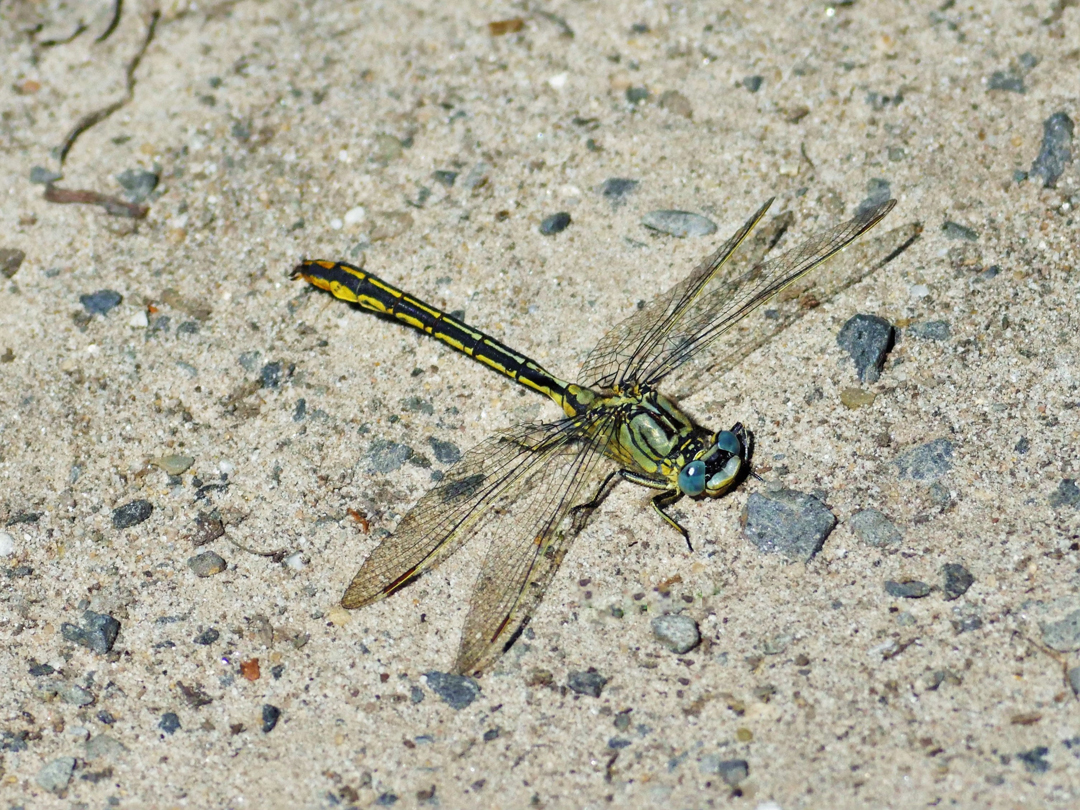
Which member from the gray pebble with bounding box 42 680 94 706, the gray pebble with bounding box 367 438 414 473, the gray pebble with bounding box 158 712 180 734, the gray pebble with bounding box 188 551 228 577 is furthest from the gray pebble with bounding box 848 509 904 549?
the gray pebble with bounding box 42 680 94 706

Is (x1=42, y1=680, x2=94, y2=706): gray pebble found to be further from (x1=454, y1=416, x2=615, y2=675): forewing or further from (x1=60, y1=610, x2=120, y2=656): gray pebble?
(x1=454, y1=416, x2=615, y2=675): forewing

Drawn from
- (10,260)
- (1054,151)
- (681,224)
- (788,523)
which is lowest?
(10,260)

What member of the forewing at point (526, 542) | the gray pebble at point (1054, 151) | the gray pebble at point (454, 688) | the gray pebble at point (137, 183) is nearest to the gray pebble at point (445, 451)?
the forewing at point (526, 542)

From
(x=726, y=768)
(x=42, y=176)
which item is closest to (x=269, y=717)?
(x=726, y=768)

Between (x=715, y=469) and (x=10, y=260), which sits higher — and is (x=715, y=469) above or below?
above

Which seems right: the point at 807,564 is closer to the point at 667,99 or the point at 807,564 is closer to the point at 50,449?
the point at 667,99

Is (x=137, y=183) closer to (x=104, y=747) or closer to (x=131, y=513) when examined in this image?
(x=131, y=513)
